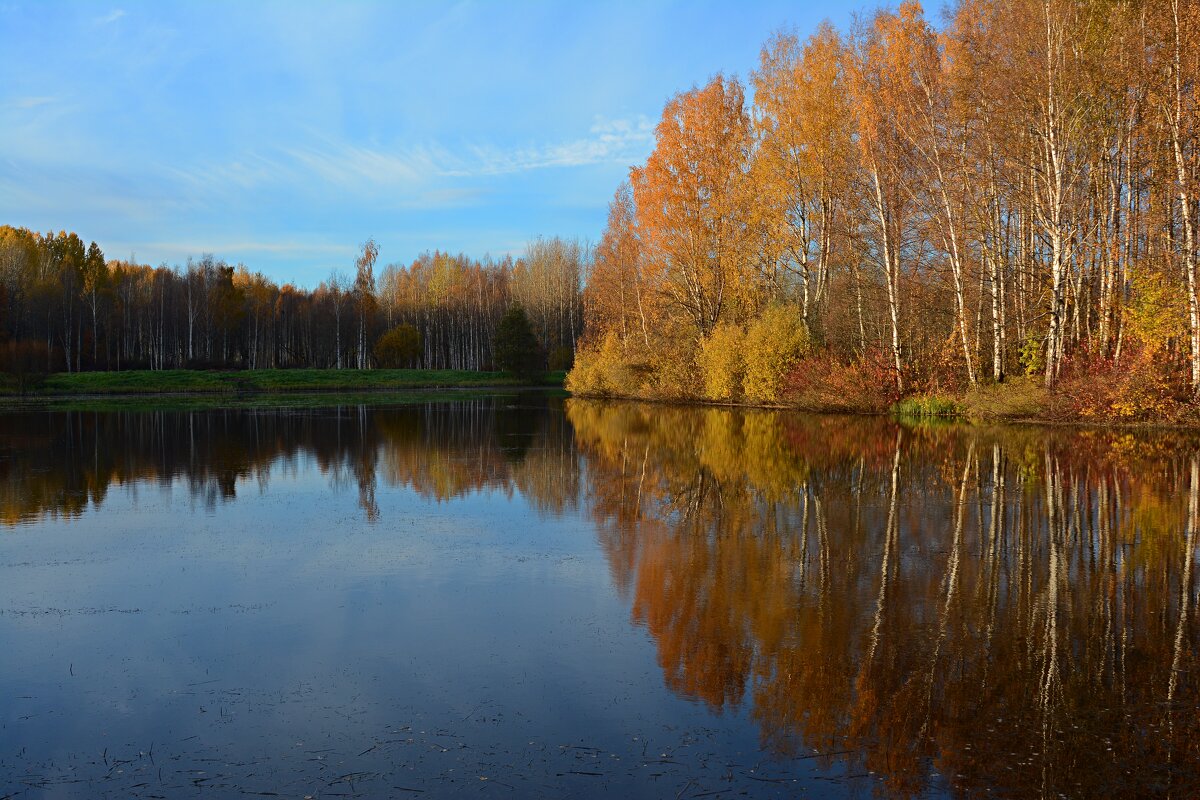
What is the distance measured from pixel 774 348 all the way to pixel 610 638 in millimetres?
27849

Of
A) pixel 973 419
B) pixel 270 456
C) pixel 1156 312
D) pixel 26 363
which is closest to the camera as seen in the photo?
pixel 270 456

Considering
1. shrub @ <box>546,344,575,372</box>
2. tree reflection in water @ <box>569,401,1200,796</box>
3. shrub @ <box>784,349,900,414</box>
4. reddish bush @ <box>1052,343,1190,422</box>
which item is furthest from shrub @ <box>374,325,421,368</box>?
tree reflection in water @ <box>569,401,1200,796</box>

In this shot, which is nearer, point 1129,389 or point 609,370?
point 1129,389

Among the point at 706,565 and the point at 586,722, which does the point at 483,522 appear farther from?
the point at 586,722

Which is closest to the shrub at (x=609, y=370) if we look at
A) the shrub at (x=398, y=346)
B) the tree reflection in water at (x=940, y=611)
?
the tree reflection in water at (x=940, y=611)

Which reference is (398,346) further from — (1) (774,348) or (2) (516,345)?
(1) (774,348)

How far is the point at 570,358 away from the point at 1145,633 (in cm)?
7722

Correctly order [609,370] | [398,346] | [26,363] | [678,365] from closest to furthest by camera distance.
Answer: [678,365] < [609,370] < [26,363] < [398,346]

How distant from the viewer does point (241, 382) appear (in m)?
63.1

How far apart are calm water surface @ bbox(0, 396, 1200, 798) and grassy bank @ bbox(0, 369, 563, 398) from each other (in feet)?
162

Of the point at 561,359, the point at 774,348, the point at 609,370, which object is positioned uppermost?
the point at 561,359

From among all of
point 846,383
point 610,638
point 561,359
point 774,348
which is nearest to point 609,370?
point 774,348

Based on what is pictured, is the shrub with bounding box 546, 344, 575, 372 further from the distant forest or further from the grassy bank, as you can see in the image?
the distant forest

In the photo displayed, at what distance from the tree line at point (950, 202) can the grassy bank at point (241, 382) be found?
1325 inches
